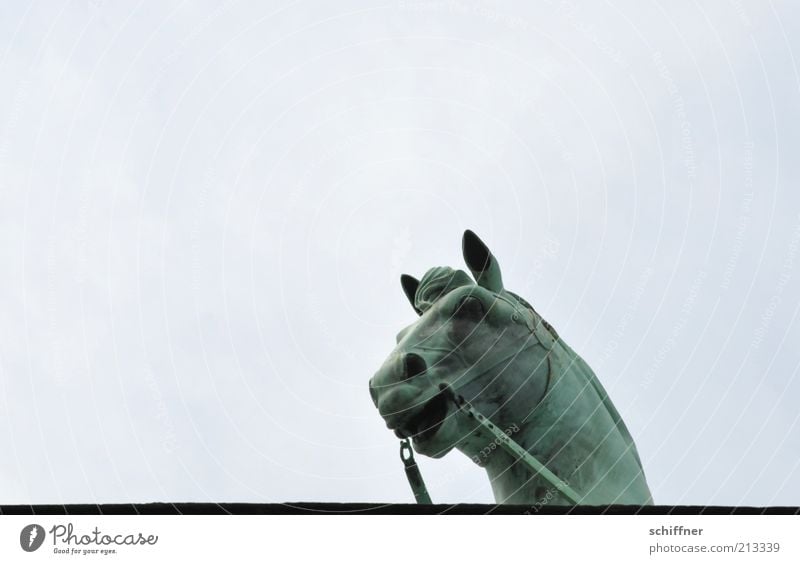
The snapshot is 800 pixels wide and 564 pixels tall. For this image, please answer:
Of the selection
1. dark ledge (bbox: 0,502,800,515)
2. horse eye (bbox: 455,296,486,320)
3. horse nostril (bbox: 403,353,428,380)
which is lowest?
dark ledge (bbox: 0,502,800,515)

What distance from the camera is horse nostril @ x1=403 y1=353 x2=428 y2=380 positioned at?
8.52 meters

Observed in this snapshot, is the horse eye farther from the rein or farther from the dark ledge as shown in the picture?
the dark ledge

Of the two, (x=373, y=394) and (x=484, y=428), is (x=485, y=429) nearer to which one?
(x=484, y=428)

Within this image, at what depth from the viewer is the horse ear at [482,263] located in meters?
9.49

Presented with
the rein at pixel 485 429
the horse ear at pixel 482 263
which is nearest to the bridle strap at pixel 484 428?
the rein at pixel 485 429

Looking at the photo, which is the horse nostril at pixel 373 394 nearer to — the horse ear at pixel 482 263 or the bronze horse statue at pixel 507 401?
the bronze horse statue at pixel 507 401

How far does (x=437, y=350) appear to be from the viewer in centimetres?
882

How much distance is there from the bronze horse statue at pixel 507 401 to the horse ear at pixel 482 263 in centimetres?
21

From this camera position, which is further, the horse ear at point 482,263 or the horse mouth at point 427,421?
the horse ear at point 482,263

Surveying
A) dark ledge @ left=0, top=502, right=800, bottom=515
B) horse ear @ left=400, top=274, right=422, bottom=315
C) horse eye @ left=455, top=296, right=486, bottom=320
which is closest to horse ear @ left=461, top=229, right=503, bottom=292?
horse eye @ left=455, top=296, right=486, bottom=320

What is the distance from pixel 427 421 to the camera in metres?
8.50

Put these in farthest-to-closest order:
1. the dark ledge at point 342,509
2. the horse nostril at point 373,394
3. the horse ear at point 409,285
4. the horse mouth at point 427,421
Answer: the horse ear at point 409,285, the horse nostril at point 373,394, the horse mouth at point 427,421, the dark ledge at point 342,509
